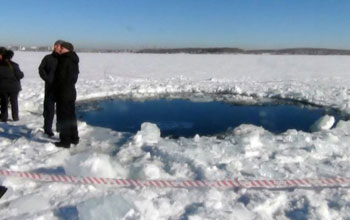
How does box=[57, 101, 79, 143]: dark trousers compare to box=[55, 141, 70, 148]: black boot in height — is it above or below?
above

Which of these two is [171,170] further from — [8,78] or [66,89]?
[8,78]

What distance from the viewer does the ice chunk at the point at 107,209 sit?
3.12 meters

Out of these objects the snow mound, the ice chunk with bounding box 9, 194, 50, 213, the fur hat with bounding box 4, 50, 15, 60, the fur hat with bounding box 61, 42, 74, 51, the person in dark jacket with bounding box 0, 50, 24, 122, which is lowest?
the ice chunk with bounding box 9, 194, 50, 213

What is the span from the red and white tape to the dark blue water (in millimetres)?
3102

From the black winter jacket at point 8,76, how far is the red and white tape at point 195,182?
9.78ft

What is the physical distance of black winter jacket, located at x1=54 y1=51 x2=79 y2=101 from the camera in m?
5.02

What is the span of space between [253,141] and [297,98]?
258 inches

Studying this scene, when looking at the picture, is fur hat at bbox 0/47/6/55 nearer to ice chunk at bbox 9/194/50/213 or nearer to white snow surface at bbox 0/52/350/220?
white snow surface at bbox 0/52/350/220

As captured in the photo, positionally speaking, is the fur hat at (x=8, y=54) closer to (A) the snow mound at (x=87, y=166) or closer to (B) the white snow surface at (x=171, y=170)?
(B) the white snow surface at (x=171, y=170)

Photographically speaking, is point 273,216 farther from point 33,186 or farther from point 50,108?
point 50,108

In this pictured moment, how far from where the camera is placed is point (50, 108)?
18.7 feet

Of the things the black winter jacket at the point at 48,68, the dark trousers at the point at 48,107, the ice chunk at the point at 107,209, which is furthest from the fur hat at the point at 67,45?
the ice chunk at the point at 107,209

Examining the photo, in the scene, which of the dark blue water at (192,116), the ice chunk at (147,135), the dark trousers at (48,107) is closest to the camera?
the dark trousers at (48,107)

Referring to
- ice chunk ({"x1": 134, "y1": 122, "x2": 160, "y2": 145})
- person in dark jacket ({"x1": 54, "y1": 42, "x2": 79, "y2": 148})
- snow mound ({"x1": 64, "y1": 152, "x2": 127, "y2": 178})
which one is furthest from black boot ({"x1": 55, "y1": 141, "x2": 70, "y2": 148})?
snow mound ({"x1": 64, "y1": 152, "x2": 127, "y2": 178})
